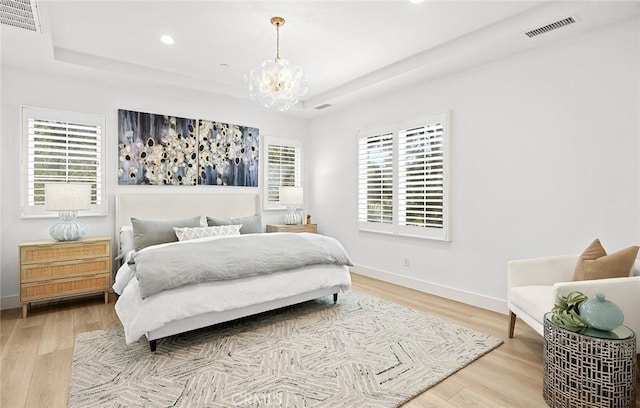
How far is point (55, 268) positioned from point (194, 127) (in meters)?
2.40

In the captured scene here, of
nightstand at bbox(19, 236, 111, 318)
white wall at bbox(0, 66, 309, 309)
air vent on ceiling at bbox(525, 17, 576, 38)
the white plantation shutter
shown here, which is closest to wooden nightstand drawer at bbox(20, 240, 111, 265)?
nightstand at bbox(19, 236, 111, 318)

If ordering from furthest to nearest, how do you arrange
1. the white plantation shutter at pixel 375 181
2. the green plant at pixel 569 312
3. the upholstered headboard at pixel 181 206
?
the white plantation shutter at pixel 375 181 → the upholstered headboard at pixel 181 206 → the green plant at pixel 569 312

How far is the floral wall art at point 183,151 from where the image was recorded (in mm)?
4246

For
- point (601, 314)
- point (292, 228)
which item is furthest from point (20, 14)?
point (601, 314)

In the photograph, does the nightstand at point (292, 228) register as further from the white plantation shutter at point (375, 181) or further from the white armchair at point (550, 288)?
the white armchair at point (550, 288)

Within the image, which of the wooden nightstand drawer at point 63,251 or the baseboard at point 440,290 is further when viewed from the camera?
the baseboard at point 440,290

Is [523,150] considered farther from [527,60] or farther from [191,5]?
[191,5]

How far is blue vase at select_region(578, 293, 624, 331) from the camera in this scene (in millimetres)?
1763

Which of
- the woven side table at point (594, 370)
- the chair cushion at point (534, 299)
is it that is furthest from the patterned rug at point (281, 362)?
the woven side table at point (594, 370)

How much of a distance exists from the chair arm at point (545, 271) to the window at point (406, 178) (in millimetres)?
1198

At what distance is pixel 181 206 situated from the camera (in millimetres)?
4539

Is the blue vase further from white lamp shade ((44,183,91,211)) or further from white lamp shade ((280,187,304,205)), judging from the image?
white lamp shade ((44,183,91,211))

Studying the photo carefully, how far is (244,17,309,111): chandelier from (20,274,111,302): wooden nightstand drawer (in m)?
2.76

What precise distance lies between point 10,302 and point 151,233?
1.67 m
